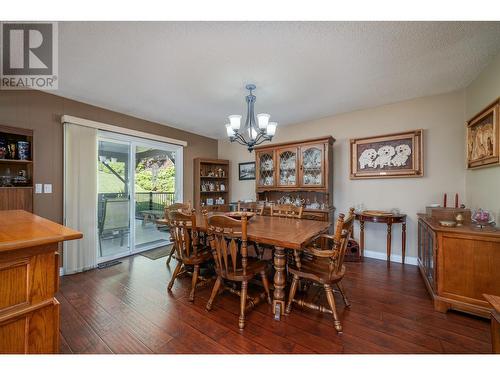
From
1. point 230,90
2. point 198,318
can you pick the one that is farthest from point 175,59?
point 198,318

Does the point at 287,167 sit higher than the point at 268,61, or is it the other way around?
the point at 268,61

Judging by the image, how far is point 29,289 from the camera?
972mm

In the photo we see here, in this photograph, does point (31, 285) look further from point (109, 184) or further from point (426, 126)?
point (426, 126)

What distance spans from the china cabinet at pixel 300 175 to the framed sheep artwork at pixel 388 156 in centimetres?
42

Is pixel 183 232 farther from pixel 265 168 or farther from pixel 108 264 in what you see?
pixel 265 168

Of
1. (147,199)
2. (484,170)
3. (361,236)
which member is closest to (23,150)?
(147,199)

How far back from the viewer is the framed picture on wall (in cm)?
466

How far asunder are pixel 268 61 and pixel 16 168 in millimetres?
3167

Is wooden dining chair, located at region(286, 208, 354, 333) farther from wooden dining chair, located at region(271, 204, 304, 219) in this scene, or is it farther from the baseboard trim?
the baseboard trim

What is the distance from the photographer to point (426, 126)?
2.93 meters

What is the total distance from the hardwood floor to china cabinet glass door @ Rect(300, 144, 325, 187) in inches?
64.5

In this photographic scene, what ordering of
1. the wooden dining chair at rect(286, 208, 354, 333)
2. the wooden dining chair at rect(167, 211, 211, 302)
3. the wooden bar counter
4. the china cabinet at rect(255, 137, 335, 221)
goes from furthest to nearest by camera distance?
the china cabinet at rect(255, 137, 335, 221) → the wooden dining chair at rect(167, 211, 211, 302) → the wooden dining chair at rect(286, 208, 354, 333) → the wooden bar counter

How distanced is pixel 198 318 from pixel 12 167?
2845 mm

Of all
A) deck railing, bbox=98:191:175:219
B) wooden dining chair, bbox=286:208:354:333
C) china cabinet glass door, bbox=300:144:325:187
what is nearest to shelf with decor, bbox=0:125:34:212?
deck railing, bbox=98:191:175:219
